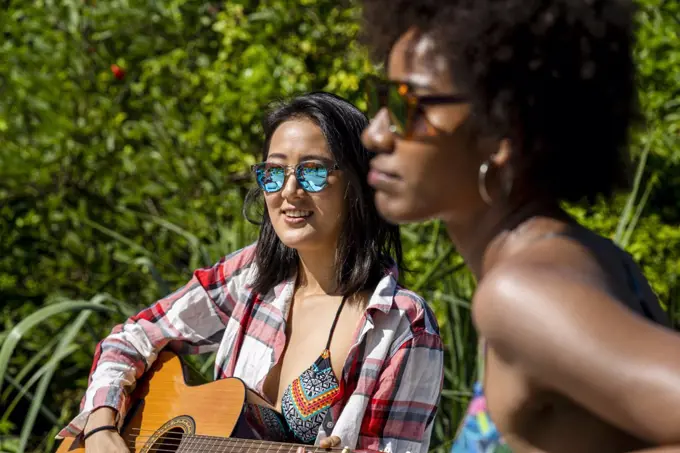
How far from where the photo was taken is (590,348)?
3.52 ft

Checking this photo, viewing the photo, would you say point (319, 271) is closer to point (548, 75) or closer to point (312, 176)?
point (312, 176)

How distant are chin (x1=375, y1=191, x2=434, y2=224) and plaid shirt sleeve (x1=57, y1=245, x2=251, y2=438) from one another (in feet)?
5.28

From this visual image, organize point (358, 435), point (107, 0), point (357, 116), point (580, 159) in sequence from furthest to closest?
point (107, 0) → point (357, 116) → point (358, 435) → point (580, 159)

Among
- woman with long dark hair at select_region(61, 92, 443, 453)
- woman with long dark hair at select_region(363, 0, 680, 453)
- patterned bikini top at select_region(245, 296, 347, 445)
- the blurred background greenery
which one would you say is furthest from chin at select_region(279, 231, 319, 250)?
the blurred background greenery

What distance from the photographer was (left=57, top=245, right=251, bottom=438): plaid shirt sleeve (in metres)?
2.91

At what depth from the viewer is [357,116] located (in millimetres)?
2730

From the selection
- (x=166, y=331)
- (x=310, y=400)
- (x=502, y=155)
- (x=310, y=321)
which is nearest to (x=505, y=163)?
(x=502, y=155)

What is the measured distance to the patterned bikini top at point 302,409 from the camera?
8.27ft

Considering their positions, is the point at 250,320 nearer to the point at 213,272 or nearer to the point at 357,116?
the point at 213,272

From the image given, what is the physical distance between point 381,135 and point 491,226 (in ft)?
0.61

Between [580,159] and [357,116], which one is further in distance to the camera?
[357,116]

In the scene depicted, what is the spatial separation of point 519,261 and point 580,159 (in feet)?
0.60

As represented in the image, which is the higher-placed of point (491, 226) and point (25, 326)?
point (491, 226)

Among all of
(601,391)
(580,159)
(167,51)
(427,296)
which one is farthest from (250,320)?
(167,51)
